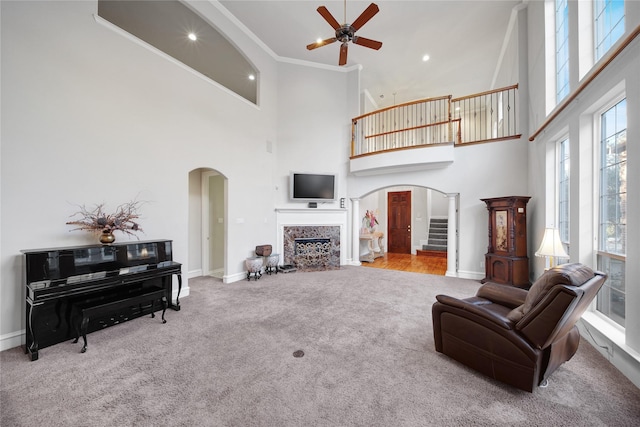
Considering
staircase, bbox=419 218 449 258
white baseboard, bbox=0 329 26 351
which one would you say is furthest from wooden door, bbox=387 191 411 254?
white baseboard, bbox=0 329 26 351

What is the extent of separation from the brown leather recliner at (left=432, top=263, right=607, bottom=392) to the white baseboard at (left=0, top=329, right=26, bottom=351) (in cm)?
415

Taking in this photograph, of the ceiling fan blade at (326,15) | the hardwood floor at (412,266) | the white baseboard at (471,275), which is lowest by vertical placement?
the hardwood floor at (412,266)

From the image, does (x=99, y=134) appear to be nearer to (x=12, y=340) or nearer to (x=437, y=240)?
(x=12, y=340)

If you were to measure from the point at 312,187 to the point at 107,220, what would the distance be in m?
4.03

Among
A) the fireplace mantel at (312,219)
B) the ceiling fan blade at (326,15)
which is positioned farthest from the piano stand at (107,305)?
the ceiling fan blade at (326,15)

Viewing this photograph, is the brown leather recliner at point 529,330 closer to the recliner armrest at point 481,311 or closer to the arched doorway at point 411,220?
the recliner armrest at point 481,311

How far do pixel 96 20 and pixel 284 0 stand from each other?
303 centimetres

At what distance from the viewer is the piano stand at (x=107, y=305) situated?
2354 millimetres

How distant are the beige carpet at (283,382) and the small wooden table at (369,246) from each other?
13.2 ft

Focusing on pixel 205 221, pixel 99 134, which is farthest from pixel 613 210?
pixel 205 221

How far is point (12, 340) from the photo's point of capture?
7.93ft

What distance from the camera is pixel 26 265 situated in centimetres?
230

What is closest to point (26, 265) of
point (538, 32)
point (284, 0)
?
point (284, 0)

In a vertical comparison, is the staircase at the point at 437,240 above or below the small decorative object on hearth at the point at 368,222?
below
